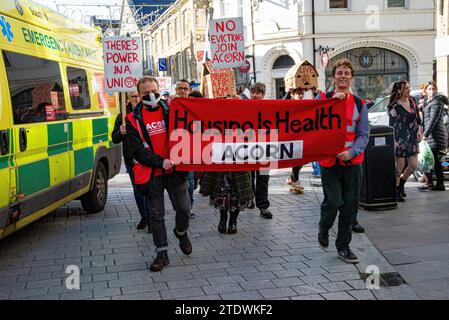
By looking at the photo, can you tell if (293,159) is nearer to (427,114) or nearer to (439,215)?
(439,215)

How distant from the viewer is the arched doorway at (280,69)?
2591cm

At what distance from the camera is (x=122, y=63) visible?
902 centimetres

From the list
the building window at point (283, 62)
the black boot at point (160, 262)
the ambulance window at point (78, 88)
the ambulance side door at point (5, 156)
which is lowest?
the black boot at point (160, 262)

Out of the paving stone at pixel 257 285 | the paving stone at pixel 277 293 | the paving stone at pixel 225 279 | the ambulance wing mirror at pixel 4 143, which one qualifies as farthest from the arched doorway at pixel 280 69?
the paving stone at pixel 277 293

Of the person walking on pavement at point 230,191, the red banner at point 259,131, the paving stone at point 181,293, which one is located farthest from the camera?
the person walking on pavement at point 230,191

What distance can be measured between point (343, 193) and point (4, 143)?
3.34 metres

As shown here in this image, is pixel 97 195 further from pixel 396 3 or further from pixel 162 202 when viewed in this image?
pixel 396 3

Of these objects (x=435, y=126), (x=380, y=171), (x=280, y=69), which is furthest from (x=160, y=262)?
(x=280, y=69)

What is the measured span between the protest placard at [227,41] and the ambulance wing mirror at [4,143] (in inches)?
222

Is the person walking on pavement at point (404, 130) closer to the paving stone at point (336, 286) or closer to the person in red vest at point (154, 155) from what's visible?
the paving stone at point (336, 286)

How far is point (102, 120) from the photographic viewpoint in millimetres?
8789

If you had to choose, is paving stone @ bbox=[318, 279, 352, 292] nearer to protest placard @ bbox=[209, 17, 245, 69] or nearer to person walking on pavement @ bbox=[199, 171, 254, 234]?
person walking on pavement @ bbox=[199, 171, 254, 234]

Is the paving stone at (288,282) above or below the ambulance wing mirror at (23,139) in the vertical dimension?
below
